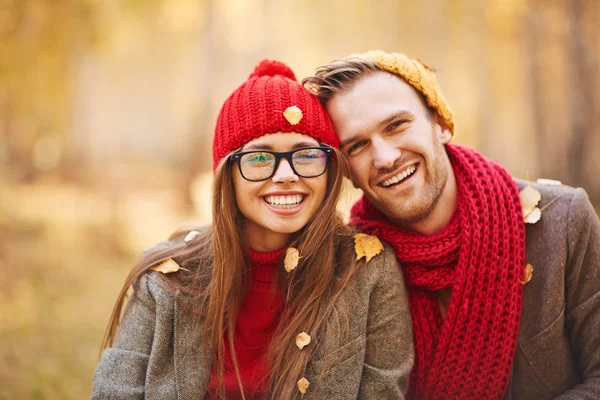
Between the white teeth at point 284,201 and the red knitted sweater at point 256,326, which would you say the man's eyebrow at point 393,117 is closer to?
the white teeth at point 284,201

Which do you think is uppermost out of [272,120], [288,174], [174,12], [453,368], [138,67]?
[174,12]

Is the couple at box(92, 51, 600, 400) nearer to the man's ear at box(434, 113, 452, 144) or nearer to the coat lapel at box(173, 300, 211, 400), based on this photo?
the coat lapel at box(173, 300, 211, 400)

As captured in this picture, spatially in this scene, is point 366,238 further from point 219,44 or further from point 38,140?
point 219,44

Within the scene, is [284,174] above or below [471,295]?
above

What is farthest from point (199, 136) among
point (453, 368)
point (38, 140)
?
point (453, 368)

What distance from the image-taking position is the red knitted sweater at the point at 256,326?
2.11 metres

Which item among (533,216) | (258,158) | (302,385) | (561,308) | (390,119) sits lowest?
(302,385)

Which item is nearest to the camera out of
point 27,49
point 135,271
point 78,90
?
point 135,271

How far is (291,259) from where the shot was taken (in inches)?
83.1

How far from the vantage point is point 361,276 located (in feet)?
6.88

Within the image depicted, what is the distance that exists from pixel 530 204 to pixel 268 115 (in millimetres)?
1190

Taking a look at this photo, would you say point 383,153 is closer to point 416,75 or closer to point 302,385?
point 416,75

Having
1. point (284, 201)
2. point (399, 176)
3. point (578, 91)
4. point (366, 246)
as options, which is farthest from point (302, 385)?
point (578, 91)

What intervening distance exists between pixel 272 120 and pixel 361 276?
745 mm
